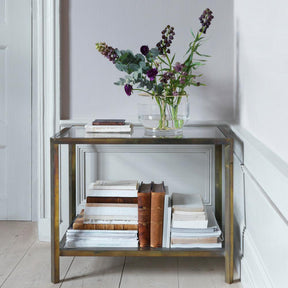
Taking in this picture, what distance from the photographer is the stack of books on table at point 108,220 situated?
230cm

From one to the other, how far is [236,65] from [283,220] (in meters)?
1.28

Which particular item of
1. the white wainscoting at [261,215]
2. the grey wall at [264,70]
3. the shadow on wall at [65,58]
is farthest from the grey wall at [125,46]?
the white wainscoting at [261,215]

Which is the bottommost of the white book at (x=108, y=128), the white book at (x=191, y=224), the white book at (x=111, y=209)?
the white book at (x=191, y=224)

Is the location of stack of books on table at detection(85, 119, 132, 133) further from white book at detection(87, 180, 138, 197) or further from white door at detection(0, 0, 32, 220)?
white door at detection(0, 0, 32, 220)

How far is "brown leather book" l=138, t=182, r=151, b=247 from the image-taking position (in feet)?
7.47

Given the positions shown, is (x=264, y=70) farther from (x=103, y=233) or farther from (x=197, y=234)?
(x=103, y=233)

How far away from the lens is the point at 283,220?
147cm

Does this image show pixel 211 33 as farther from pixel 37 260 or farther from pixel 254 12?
pixel 37 260

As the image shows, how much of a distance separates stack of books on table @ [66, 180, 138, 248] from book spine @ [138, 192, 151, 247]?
0.09 feet

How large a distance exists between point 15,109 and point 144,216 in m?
1.28

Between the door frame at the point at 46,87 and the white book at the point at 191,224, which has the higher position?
the door frame at the point at 46,87

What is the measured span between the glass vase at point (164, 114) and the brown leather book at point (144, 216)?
279 millimetres

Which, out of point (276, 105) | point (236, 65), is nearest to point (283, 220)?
point (276, 105)

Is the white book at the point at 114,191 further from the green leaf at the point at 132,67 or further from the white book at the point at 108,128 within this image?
the green leaf at the point at 132,67
